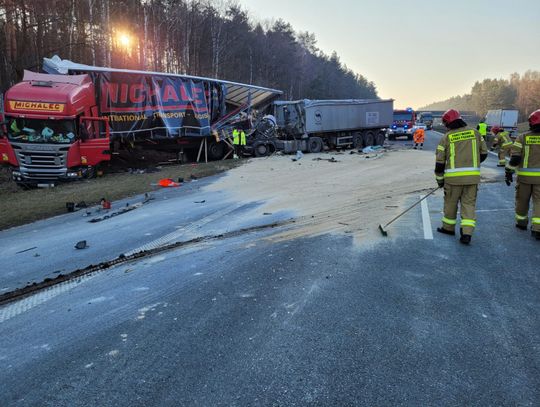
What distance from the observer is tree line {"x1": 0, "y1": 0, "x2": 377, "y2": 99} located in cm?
2250

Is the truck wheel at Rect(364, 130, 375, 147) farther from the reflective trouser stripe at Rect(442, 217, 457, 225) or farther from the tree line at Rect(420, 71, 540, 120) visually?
the tree line at Rect(420, 71, 540, 120)

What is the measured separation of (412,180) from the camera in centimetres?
1102

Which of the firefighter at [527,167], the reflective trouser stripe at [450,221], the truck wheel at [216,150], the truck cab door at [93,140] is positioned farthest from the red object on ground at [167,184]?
the firefighter at [527,167]

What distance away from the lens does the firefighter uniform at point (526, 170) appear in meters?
5.77

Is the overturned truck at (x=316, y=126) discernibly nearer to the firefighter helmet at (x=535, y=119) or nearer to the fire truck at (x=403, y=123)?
the fire truck at (x=403, y=123)

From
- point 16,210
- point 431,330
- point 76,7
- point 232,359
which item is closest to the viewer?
point 232,359

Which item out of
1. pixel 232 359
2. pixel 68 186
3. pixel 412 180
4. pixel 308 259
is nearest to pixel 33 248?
pixel 308 259

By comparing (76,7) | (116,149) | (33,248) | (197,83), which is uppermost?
(76,7)

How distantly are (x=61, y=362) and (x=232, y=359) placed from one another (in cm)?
116

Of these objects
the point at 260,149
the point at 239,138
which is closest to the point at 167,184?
the point at 239,138

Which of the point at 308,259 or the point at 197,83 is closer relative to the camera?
the point at 308,259

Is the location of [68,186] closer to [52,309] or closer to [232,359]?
[52,309]

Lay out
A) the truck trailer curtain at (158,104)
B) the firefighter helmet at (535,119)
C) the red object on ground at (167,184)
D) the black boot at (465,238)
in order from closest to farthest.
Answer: the black boot at (465,238) → the firefighter helmet at (535,119) → the red object on ground at (167,184) → the truck trailer curtain at (158,104)

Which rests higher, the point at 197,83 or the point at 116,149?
the point at 197,83
